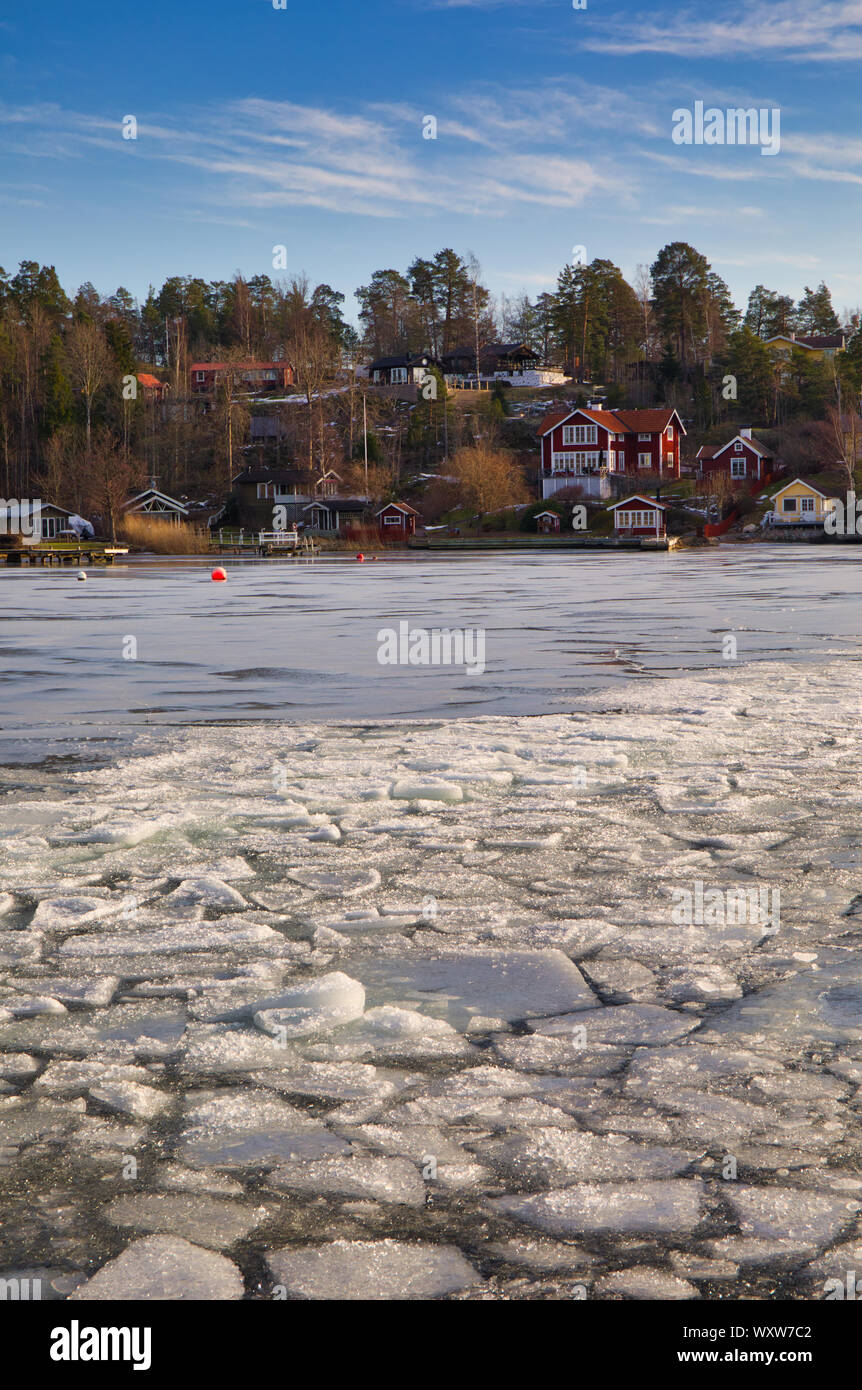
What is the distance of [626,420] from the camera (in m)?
100

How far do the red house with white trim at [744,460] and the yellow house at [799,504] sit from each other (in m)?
7.46

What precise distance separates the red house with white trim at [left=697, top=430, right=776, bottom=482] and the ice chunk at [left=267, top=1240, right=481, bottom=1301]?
9718cm

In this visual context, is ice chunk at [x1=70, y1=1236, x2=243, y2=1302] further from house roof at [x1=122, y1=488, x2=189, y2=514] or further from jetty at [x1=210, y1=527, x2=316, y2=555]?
house roof at [x1=122, y1=488, x2=189, y2=514]

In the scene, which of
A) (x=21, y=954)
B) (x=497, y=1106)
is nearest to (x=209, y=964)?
(x=21, y=954)

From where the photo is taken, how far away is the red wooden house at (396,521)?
308 ft

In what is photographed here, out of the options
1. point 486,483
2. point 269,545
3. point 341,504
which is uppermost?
point 486,483

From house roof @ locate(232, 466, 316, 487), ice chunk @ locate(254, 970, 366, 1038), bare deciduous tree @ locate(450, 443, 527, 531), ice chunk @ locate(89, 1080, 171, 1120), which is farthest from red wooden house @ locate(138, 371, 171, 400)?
ice chunk @ locate(89, 1080, 171, 1120)

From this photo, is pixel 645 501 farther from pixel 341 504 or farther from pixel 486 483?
pixel 341 504

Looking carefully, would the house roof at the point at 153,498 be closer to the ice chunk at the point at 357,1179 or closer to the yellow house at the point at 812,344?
the yellow house at the point at 812,344

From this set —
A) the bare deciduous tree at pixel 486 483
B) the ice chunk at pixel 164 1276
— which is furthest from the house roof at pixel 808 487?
the ice chunk at pixel 164 1276

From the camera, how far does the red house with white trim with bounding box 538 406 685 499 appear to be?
322ft

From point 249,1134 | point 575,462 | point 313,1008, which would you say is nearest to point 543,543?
point 575,462

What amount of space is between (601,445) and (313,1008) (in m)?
98.3

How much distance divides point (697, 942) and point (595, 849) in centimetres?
135
